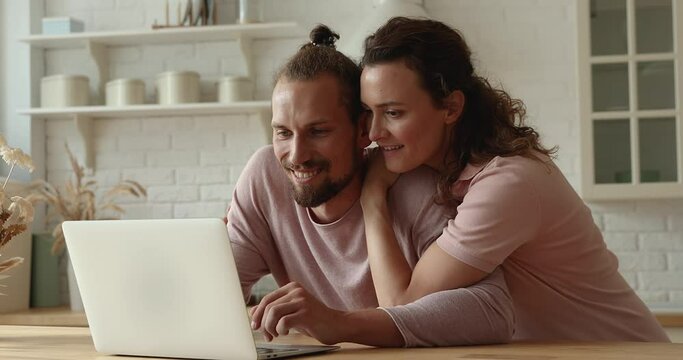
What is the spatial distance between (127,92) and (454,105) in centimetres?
266

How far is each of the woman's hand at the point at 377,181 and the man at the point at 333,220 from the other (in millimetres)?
21

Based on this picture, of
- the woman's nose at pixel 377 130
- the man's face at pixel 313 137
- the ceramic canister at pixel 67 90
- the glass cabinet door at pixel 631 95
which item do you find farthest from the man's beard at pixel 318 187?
the ceramic canister at pixel 67 90

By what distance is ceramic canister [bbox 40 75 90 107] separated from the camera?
4.59 m

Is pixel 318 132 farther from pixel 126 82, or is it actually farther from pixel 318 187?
pixel 126 82

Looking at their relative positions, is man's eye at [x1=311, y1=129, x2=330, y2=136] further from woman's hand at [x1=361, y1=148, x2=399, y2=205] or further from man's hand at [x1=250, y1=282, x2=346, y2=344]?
man's hand at [x1=250, y1=282, x2=346, y2=344]

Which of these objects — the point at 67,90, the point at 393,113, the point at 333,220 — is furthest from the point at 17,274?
the point at 393,113

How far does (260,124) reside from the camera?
4574mm

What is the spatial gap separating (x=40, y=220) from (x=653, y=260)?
2701mm

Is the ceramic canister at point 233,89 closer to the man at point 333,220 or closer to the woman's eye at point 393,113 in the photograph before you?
the man at point 333,220

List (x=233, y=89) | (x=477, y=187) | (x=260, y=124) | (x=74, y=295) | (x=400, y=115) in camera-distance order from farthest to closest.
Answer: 1. (x=260, y=124)
2. (x=233, y=89)
3. (x=74, y=295)
4. (x=400, y=115)
5. (x=477, y=187)

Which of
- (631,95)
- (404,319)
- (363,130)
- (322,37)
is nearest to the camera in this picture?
(404,319)

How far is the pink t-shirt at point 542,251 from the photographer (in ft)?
6.25

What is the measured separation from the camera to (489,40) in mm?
4434

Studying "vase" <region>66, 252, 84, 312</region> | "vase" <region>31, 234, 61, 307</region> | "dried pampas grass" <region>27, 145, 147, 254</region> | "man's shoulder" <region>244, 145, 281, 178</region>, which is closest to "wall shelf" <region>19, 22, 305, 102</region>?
"dried pampas grass" <region>27, 145, 147, 254</region>
